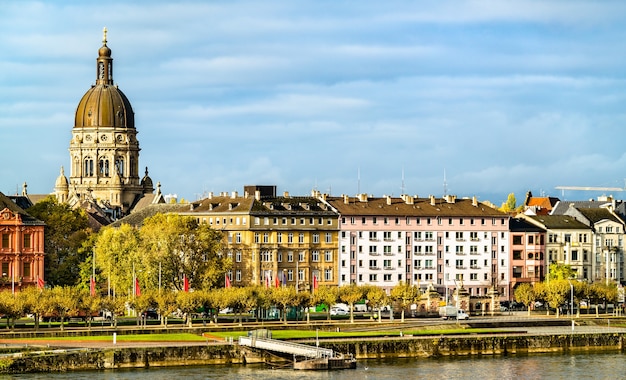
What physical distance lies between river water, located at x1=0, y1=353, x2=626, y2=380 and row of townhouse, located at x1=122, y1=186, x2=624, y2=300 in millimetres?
47954

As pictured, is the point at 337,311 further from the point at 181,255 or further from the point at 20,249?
the point at 20,249

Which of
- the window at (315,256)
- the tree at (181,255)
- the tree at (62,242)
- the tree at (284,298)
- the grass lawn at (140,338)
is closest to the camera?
the grass lawn at (140,338)

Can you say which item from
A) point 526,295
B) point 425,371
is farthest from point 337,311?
point 425,371

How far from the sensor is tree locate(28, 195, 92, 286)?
17750 centimetres

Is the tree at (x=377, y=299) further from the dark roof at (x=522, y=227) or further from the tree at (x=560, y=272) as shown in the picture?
the dark roof at (x=522, y=227)

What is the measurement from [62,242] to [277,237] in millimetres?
23787

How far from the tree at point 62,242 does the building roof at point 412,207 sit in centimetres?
2917

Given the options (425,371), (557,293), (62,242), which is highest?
(62,242)

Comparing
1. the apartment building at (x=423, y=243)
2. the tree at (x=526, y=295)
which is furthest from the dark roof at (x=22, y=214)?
the tree at (x=526, y=295)

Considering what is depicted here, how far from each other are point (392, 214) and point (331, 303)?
3687cm

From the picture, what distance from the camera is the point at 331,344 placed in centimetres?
12925

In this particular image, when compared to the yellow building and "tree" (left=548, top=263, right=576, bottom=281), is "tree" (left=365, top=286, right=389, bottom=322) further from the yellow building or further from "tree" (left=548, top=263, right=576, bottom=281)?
"tree" (left=548, top=263, right=576, bottom=281)

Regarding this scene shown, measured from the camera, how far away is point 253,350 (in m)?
126

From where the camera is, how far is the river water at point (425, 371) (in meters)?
118
